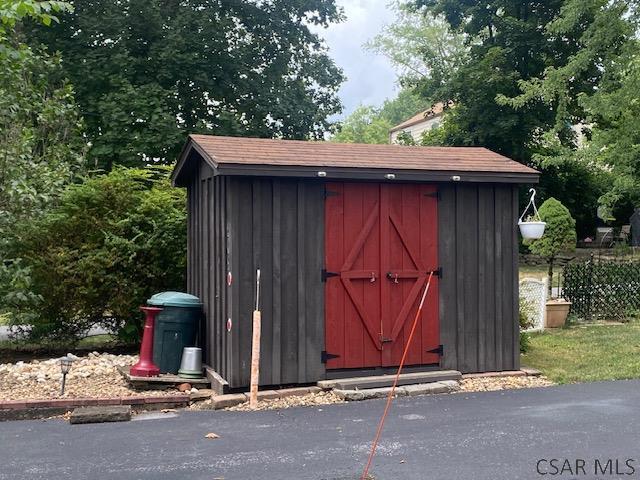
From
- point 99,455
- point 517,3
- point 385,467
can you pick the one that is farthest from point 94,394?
A: point 517,3

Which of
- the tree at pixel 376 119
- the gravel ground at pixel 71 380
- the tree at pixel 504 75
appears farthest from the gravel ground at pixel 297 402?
the tree at pixel 376 119

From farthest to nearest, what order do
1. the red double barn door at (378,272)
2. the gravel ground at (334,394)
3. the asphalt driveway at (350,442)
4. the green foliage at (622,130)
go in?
the green foliage at (622,130)
the red double barn door at (378,272)
the gravel ground at (334,394)
the asphalt driveway at (350,442)

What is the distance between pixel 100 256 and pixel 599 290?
912 centimetres

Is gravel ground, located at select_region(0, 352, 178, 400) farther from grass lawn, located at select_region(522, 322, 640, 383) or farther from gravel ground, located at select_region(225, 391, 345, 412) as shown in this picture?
grass lawn, located at select_region(522, 322, 640, 383)

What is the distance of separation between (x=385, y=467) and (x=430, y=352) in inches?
135

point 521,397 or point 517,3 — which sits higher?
point 517,3

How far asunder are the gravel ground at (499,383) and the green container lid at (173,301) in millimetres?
3376

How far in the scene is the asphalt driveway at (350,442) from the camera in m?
5.08

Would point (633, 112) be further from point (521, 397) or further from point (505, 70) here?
point (521, 397)

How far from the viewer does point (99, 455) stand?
556cm

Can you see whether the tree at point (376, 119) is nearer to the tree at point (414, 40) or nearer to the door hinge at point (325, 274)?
the tree at point (414, 40)

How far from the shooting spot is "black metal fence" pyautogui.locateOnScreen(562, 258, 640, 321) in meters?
13.1

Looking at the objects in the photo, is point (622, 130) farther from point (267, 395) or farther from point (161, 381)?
point (161, 381)

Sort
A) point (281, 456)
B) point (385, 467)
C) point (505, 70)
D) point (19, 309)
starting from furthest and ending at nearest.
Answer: point (505, 70)
point (19, 309)
point (281, 456)
point (385, 467)
